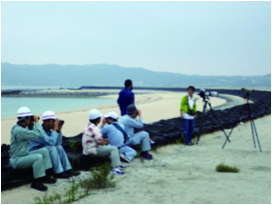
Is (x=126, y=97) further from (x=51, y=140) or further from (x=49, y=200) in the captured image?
(x=49, y=200)

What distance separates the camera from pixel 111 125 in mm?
7098

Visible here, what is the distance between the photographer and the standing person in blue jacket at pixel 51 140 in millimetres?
5715

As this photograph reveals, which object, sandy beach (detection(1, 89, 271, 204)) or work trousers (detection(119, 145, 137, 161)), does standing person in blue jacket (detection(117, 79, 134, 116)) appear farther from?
sandy beach (detection(1, 89, 271, 204))

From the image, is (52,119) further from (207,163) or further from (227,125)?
(227,125)

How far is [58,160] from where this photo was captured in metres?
5.92

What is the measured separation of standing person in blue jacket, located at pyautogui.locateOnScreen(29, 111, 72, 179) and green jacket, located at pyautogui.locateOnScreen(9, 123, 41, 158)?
0.33 m

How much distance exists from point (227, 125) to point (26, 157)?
398 inches

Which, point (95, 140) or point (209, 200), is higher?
point (95, 140)

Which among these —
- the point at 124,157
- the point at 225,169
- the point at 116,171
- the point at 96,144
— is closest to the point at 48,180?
the point at 96,144

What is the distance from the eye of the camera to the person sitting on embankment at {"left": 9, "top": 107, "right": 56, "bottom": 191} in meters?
5.23

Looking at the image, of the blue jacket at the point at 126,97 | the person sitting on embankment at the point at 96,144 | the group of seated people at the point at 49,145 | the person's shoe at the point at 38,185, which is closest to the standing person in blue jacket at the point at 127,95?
the blue jacket at the point at 126,97

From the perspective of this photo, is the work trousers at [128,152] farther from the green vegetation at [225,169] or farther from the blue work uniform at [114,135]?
the green vegetation at [225,169]

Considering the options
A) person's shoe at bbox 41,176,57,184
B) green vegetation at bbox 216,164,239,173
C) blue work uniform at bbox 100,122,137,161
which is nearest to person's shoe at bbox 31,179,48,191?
person's shoe at bbox 41,176,57,184

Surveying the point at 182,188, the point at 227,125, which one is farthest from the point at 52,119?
the point at 227,125
